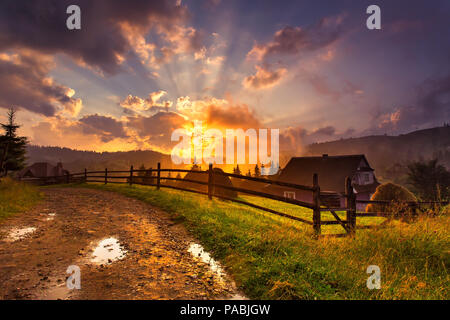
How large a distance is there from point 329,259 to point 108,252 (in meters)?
4.28

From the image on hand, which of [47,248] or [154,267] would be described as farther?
[47,248]

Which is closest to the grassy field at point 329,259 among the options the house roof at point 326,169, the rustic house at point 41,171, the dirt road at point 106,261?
the dirt road at point 106,261

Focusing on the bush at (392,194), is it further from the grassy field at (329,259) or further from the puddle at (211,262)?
the puddle at (211,262)

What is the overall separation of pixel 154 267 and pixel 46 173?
65.0 meters

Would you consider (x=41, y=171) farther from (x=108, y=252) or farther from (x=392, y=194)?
(x=392, y=194)

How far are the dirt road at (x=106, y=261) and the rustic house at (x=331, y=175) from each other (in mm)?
29141

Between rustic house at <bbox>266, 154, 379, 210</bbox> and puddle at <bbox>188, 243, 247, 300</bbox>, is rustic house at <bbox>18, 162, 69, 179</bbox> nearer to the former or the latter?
rustic house at <bbox>266, 154, 379, 210</bbox>

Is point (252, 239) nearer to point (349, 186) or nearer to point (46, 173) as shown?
point (349, 186)

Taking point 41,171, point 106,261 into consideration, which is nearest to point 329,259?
point 106,261

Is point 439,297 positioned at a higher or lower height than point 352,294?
lower

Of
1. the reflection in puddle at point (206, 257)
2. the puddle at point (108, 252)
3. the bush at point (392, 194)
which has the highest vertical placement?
the puddle at point (108, 252)

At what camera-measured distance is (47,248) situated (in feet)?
14.3

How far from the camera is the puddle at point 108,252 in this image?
3.85 meters
